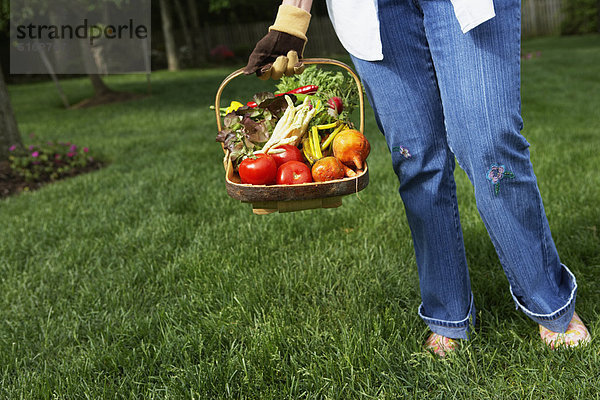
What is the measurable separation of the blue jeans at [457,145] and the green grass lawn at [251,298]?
236 millimetres

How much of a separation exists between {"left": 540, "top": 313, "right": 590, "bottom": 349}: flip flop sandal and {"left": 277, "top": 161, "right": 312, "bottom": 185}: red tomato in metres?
0.97

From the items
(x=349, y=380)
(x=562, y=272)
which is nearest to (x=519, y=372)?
(x=562, y=272)

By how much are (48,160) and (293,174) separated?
14.0ft

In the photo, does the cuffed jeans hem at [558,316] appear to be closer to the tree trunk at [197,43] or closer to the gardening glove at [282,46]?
the gardening glove at [282,46]

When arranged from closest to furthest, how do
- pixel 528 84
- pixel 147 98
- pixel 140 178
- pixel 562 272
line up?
pixel 562 272
pixel 140 178
pixel 528 84
pixel 147 98

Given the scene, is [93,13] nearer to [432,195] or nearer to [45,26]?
[45,26]

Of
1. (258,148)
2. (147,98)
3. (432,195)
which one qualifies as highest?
(258,148)

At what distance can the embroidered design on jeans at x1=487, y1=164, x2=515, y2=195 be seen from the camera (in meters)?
1.50

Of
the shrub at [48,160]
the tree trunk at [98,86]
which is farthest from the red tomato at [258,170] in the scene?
the tree trunk at [98,86]

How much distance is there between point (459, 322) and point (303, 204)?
2.30ft

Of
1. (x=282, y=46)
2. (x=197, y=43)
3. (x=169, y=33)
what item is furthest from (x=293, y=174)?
(x=197, y=43)

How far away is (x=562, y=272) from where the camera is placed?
1.73 metres

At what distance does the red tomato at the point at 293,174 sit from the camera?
5.37 feet

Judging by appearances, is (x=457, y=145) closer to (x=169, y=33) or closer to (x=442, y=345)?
(x=442, y=345)
